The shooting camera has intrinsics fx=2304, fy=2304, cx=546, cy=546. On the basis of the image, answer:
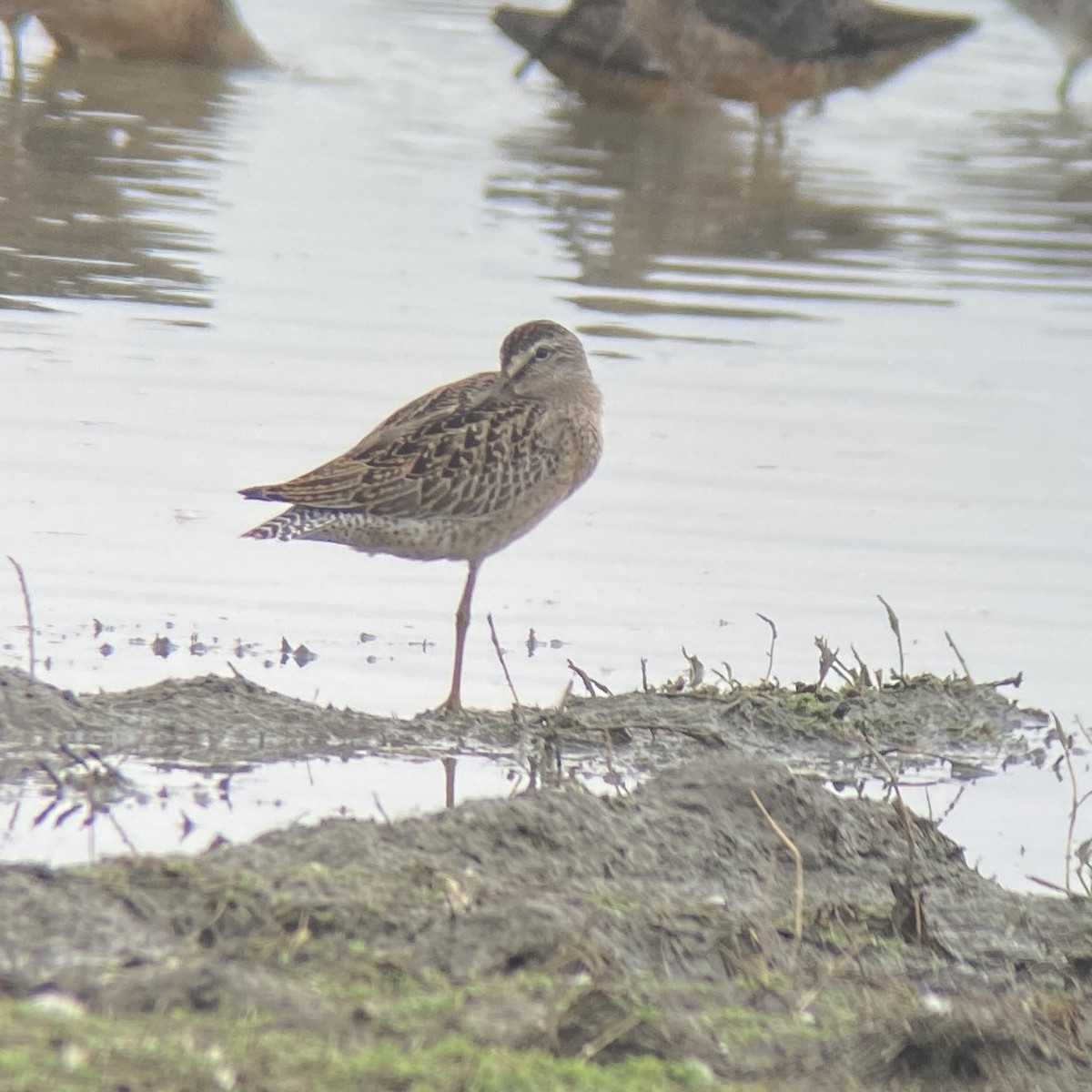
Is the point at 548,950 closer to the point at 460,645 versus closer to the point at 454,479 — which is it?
the point at 460,645

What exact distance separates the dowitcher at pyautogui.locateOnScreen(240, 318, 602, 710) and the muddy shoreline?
3.18 ft

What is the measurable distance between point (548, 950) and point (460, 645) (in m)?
2.24

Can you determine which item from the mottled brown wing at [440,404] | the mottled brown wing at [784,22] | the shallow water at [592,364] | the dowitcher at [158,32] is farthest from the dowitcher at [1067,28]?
the mottled brown wing at [440,404]

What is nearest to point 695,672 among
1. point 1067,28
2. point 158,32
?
point 158,32

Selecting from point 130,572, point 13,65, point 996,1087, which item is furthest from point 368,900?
point 13,65

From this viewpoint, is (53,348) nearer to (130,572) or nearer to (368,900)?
(130,572)

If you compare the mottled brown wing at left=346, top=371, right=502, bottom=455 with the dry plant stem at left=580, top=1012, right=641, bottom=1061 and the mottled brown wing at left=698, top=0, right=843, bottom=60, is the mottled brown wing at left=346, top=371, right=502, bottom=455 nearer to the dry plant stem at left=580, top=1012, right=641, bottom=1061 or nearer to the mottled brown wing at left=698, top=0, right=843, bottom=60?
the dry plant stem at left=580, top=1012, right=641, bottom=1061

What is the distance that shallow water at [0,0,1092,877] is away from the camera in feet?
19.7

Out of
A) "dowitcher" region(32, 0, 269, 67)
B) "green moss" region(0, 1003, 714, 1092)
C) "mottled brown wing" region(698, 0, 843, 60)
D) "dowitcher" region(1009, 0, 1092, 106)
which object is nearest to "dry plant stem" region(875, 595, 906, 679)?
"green moss" region(0, 1003, 714, 1092)

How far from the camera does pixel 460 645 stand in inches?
215

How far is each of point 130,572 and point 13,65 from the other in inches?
338

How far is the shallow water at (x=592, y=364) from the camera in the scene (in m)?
6.01

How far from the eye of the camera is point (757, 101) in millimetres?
14750

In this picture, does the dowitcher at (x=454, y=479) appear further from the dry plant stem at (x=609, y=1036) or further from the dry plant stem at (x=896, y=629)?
the dry plant stem at (x=609, y=1036)
